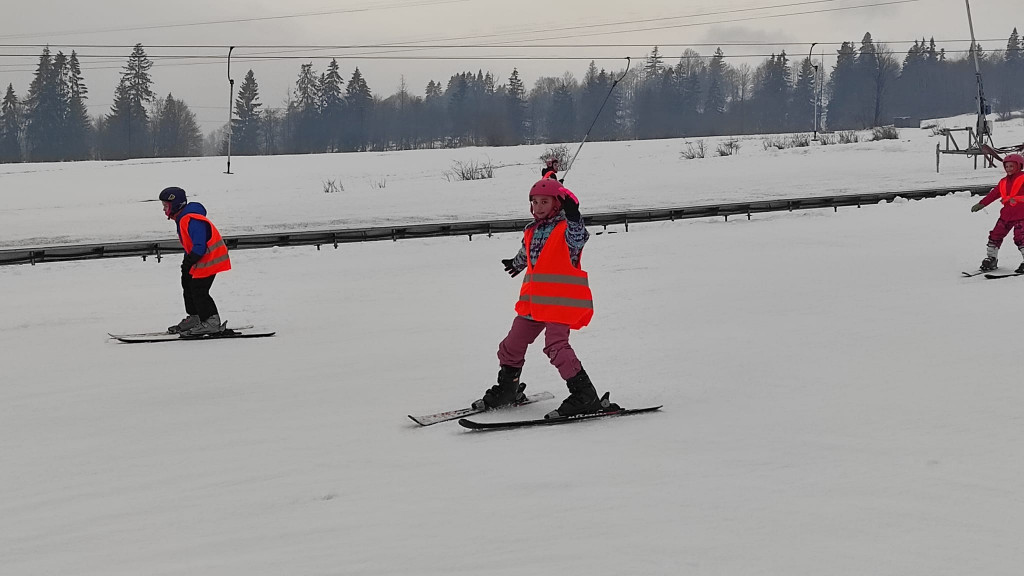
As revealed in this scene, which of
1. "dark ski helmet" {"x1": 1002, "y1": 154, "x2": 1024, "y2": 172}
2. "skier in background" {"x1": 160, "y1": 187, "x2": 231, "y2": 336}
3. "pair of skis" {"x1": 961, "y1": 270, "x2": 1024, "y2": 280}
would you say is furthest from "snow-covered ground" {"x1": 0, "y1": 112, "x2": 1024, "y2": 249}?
"dark ski helmet" {"x1": 1002, "y1": 154, "x2": 1024, "y2": 172}

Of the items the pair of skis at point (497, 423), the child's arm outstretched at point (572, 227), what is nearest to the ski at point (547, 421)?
the pair of skis at point (497, 423)

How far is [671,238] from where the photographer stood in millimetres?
19422

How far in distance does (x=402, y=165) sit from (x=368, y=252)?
30200mm

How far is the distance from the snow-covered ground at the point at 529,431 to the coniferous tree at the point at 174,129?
8610cm

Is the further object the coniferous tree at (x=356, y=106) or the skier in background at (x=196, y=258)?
the coniferous tree at (x=356, y=106)

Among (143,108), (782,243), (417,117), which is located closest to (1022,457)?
(782,243)

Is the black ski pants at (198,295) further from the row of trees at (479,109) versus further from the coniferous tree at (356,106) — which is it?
the coniferous tree at (356,106)

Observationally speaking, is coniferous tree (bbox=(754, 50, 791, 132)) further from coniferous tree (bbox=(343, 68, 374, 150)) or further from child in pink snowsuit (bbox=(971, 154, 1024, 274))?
child in pink snowsuit (bbox=(971, 154, 1024, 274))

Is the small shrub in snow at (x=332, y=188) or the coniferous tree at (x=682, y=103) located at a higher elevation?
the coniferous tree at (x=682, y=103)

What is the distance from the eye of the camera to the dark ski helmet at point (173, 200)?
9.99 metres

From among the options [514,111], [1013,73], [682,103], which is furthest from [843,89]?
[514,111]

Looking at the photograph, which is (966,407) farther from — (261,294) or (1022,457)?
(261,294)

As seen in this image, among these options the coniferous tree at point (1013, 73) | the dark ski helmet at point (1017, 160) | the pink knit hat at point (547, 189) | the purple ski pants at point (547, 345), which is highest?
the coniferous tree at point (1013, 73)

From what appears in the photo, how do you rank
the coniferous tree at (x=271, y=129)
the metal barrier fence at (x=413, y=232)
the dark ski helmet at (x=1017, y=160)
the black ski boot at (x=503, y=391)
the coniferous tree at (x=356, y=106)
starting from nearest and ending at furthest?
the black ski boot at (x=503, y=391), the dark ski helmet at (x=1017, y=160), the metal barrier fence at (x=413, y=232), the coniferous tree at (x=356, y=106), the coniferous tree at (x=271, y=129)
